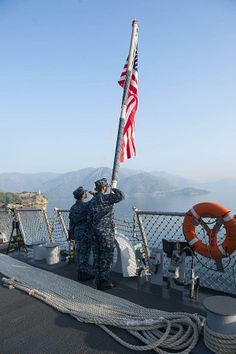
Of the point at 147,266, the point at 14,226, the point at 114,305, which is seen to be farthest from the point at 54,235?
the point at 114,305

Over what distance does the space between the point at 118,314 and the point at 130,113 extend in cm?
363

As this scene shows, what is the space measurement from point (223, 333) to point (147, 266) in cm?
202

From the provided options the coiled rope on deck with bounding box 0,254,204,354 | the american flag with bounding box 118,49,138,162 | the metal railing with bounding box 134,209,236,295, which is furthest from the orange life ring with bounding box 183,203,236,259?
the american flag with bounding box 118,49,138,162

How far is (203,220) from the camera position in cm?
382

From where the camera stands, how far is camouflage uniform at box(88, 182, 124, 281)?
13.1 feet

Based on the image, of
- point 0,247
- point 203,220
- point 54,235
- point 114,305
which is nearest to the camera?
point 114,305

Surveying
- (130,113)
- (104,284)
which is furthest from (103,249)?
(130,113)

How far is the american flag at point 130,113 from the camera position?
559cm

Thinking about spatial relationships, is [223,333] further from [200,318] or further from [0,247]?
[0,247]

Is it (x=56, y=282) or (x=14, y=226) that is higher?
(x=14, y=226)

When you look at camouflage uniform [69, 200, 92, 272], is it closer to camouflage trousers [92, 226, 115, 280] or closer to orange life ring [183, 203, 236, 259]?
camouflage trousers [92, 226, 115, 280]

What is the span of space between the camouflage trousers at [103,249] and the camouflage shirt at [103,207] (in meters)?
0.10

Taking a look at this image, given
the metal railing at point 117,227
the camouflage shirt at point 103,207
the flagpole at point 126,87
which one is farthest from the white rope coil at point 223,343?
the flagpole at point 126,87

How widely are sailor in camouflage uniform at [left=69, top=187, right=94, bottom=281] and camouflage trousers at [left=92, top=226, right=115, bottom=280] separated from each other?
0.50m
